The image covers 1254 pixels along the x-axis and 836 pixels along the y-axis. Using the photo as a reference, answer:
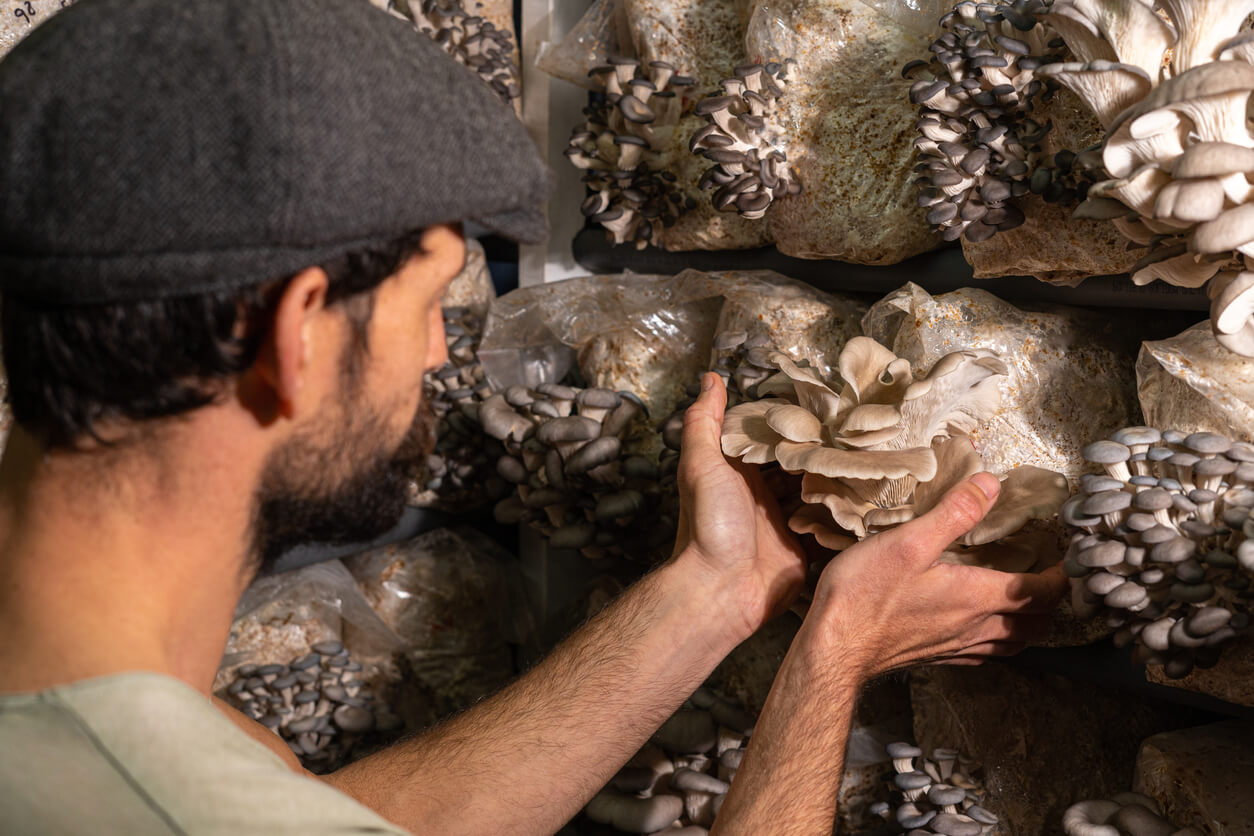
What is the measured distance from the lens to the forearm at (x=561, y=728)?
5.86 ft

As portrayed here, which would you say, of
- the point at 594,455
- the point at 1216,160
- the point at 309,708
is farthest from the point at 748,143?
the point at 309,708

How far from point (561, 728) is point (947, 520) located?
2.81 ft

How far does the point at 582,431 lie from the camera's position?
2141 millimetres

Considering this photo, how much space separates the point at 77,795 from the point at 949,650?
1361 mm

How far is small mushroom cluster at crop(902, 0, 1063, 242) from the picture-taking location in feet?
5.05

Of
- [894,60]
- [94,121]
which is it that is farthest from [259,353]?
[894,60]

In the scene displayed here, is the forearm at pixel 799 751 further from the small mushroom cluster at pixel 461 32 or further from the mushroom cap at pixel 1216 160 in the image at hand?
the small mushroom cluster at pixel 461 32

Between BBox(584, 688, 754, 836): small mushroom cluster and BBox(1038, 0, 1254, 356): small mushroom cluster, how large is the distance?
138cm

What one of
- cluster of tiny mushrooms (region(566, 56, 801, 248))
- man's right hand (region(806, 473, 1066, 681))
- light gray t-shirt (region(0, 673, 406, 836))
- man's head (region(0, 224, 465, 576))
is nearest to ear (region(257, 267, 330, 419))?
man's head (region(0, 224, 465, 576))

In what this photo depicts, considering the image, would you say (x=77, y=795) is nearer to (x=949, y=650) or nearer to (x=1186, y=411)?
(x=949, y=650)

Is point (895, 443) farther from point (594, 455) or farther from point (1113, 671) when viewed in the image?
point (594, 455)

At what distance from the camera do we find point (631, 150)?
7.89 ft

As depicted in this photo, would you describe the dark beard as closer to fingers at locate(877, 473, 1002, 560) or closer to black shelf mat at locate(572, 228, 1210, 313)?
fingers at locate(877, 473, 1002, 560)

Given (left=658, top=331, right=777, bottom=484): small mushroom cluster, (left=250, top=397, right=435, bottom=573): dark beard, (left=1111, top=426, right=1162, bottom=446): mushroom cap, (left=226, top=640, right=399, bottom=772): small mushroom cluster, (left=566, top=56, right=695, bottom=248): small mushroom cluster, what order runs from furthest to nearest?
(left=226, top=640, right=399, bottom=772): small mushroom cluster
(left=566, top=56, right=695, bottom=248): small mushroom cluster
(left=658, top=331, right=777, bottom=484): small mushroom cluster
(left=1111, top=426, right=1162, bottom=446): mushroom cap
(left=250, top=397, right=435, bottom=573): dark beard
